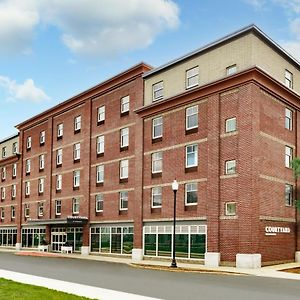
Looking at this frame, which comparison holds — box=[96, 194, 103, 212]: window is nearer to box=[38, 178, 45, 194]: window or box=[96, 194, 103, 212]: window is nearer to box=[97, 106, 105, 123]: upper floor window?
box=[97, 106, 105, 123]: upper floor window

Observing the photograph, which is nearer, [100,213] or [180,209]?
[180,209]

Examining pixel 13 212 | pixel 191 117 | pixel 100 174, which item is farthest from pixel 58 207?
pixel 191 117

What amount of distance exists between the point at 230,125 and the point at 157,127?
25.1 ft

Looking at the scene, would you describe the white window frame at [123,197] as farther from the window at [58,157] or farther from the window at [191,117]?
the window at [58,157]

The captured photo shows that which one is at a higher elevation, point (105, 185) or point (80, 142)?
point (80, 142)

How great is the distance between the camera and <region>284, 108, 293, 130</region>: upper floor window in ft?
111

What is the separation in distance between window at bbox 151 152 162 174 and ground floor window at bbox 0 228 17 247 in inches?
1109

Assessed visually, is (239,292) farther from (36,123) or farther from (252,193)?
(36,123)

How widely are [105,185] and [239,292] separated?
27053mm

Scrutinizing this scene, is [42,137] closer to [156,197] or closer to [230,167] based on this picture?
[156,197]

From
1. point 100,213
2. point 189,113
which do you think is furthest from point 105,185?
point 189,113

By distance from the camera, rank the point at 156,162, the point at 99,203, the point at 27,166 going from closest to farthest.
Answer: the point at 156,162 → the point at 99,203 → the point at 27,166

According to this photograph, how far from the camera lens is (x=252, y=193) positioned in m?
29.5

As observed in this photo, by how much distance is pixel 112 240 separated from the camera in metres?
41.6
